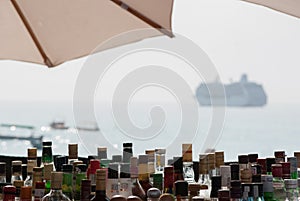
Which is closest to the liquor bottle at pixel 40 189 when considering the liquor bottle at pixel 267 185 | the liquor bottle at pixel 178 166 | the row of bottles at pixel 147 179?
the row of bottles at pixel 147 179

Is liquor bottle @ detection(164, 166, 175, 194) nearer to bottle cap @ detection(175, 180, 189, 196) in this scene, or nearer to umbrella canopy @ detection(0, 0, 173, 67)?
bottle cap @ detection(175, 180, 189, 196)

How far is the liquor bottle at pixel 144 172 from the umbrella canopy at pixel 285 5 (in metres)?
0.61

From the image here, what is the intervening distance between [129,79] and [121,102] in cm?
9

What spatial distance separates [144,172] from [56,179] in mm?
274

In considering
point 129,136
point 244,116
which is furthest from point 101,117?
point 244,116

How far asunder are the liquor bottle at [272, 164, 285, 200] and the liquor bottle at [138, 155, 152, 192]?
34 cm

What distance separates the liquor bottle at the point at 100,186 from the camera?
53.1 inches

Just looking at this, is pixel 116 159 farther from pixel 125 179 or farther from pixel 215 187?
pixel 215 187

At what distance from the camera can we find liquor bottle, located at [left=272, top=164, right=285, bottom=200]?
1548 millimetres

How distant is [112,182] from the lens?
149 cm

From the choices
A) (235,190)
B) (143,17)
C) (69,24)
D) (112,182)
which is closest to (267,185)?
(235,190)

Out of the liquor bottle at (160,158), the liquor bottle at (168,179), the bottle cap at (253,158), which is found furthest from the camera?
the liquor bottle at (160,158)

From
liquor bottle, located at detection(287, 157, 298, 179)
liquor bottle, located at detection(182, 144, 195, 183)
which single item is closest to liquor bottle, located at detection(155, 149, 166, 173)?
liquor bottle, located at detection(182, 144, 195, 183)

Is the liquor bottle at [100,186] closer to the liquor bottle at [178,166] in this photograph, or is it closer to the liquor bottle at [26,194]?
the liquor bottle at [26,194]
